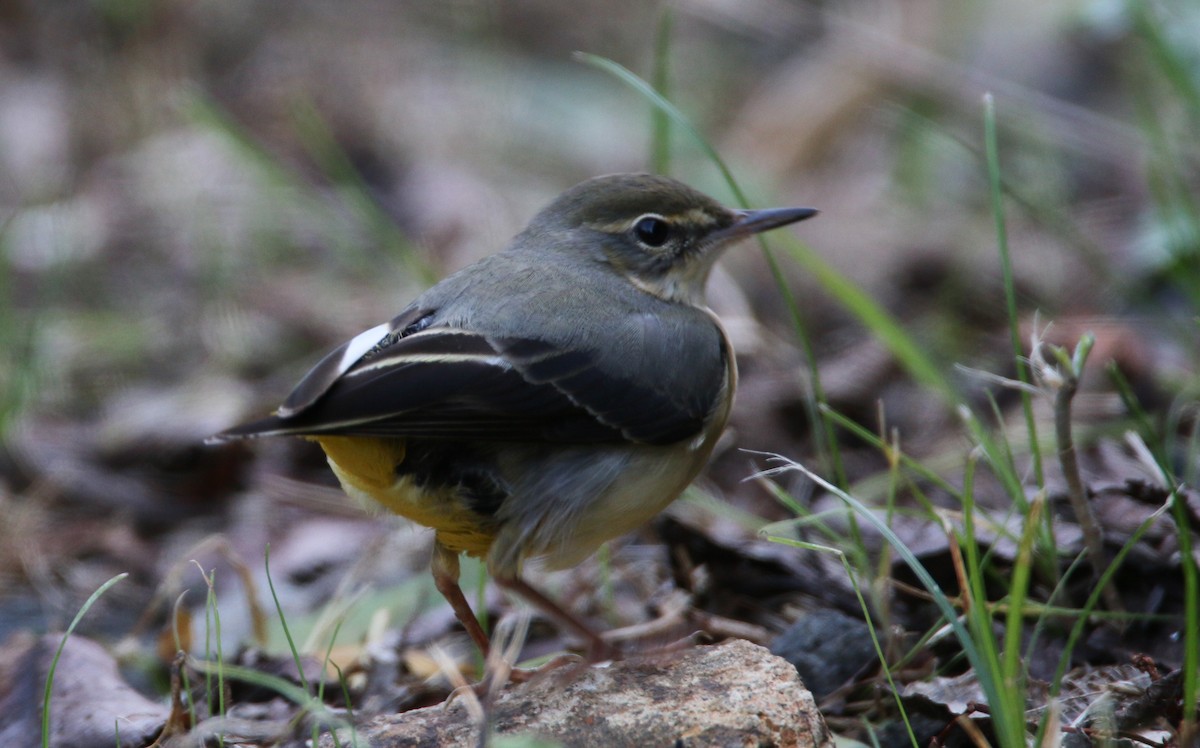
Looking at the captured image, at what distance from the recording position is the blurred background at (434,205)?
5.45 m

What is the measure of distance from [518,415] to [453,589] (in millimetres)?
687

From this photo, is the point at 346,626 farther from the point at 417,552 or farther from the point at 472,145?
the point at 472,145

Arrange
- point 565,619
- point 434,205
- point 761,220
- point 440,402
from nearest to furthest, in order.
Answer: point 440,402 < point 565,619 < point 761,220 < point 434,205

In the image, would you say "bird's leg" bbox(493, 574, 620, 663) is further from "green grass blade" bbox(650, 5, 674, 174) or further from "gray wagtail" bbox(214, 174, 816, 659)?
"green grass blade" bbox(650, 5, 674, 174)

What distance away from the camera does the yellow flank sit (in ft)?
11.4

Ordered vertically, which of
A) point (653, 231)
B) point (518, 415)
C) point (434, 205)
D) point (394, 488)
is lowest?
point (434, 205)

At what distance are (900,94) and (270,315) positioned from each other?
460cm

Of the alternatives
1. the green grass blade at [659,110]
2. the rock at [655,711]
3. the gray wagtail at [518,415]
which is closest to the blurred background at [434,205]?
the green grass blade at [659,110]

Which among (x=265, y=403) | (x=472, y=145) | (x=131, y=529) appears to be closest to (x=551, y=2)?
(x=472, y=145)

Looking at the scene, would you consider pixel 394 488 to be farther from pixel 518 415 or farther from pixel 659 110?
pixel 659 110

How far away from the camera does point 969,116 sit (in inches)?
334

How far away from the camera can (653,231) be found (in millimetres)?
4441

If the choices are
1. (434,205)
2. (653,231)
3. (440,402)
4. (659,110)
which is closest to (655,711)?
(440,402)

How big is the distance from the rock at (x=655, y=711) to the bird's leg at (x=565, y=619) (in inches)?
15.7
